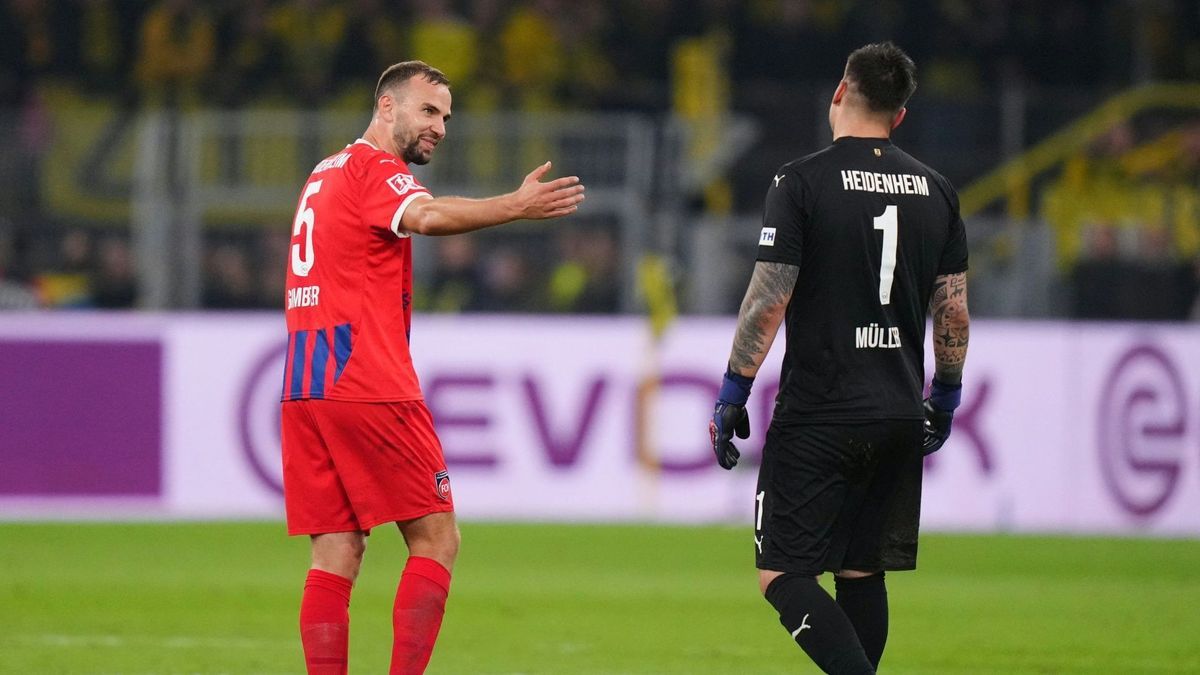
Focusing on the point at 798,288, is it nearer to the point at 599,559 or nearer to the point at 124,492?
the point at 599,559

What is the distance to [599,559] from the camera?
37.0 ft

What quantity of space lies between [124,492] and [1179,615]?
7205 millimetres

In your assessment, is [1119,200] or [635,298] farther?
[1119,200]

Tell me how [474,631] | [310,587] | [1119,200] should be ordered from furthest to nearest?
[1119,200] < [474,631] < [310,587]

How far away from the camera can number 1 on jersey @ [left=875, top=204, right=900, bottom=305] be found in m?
5.67

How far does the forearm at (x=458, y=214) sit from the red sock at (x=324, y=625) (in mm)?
1117

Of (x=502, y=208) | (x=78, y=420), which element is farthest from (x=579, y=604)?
(x=78, y=420)

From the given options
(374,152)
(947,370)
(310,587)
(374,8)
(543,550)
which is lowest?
(543,550)

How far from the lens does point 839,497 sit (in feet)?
18.7

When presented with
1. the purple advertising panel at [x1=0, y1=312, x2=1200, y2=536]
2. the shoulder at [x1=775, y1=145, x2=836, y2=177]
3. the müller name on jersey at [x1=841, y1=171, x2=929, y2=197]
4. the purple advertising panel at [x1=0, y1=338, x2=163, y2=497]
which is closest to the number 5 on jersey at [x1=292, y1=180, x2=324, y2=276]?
the shoulder at [x1=775, y1=145, x2=836, y2=177]

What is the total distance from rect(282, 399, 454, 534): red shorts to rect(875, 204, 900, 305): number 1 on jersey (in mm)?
1441

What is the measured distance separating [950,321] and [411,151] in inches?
69.8

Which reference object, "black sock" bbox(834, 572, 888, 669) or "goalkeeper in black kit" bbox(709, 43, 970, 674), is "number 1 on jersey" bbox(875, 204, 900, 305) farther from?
"black sock" bbox(834, 572, 888, 669)

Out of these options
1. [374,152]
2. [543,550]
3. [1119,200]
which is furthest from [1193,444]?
[374,152]
